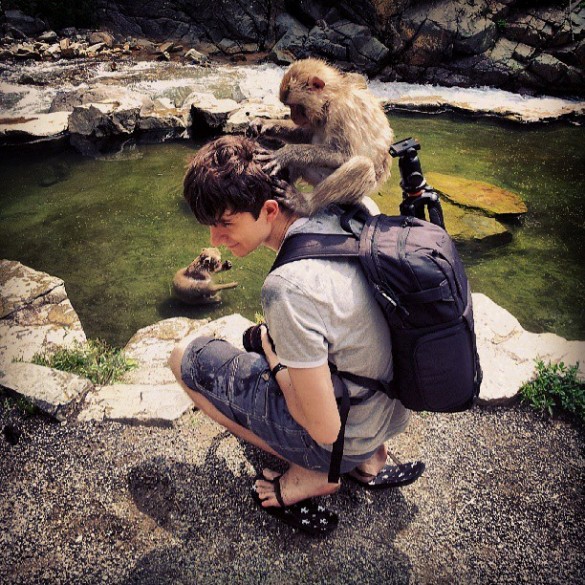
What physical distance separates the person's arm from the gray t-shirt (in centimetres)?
4

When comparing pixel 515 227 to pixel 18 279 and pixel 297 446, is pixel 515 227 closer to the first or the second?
pixel 297 446

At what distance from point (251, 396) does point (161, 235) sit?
4.10m

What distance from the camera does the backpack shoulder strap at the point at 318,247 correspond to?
1336 mm

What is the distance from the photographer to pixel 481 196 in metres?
6.08

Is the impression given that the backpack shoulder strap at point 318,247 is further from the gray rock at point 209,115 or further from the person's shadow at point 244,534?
the gray rock at point 209,115

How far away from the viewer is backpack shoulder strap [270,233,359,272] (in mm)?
1336

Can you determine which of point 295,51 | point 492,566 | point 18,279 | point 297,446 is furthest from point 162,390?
Answer: point 295,51

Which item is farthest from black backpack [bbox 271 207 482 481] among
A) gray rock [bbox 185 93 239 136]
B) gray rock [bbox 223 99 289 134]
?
gray rock [bbox 185 93 239 136]

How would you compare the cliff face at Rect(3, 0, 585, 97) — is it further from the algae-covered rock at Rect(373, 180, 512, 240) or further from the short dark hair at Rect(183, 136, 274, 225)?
the short dark hair at Rect(183, 136, 274, 225)

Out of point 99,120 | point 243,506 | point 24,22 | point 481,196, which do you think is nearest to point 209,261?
point 243,506

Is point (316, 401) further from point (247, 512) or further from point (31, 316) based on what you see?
point (31, 316)

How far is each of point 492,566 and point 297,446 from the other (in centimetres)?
105

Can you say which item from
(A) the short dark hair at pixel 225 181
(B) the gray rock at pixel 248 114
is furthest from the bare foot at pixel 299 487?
(B) the gray rock at pixel 248 114

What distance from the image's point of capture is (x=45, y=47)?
13.9 m
